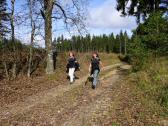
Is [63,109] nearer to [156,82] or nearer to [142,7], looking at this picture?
[156,82]

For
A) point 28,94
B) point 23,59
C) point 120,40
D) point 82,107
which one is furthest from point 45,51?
point 120,40

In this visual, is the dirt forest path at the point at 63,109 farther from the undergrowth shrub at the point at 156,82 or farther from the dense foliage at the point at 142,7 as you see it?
the dense foliage at the point at 142,7

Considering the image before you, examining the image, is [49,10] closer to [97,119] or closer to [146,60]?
[146,60]

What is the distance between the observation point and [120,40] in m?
136

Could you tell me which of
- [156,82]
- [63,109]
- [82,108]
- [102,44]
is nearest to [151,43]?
[156,82]

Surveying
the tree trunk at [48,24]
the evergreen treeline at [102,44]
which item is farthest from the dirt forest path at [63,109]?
the evergreen treeline at [102,44]

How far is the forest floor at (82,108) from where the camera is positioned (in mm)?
11797

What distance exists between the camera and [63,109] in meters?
13.8

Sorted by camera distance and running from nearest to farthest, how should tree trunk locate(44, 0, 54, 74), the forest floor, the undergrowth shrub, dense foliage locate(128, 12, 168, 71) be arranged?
1. the forest floor
2. the undergrowth shrub
3. dense foliage locate(128, 12, 168, 71)
4. tree trunk locate(44, 0, 54, 74)

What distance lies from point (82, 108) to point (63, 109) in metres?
0.73

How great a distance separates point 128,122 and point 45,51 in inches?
713

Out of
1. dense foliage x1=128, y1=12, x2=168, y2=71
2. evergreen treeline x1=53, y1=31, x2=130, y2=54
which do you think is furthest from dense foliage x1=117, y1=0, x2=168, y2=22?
evergreen treeline x1=53, y1=31, x2=130, y2=54

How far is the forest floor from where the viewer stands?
11.8 metres

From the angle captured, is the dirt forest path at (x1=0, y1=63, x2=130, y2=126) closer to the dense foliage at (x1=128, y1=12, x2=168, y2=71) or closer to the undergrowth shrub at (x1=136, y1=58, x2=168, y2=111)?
the undergrowth shrub at (x1=136, y1=58, x2=168, y2=111)
